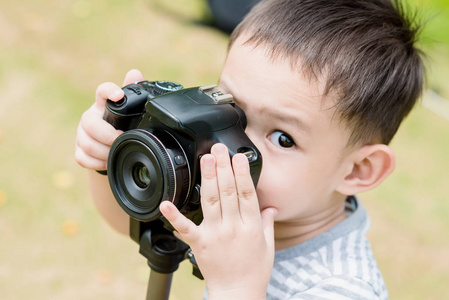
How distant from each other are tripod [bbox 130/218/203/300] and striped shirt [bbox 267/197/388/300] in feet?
0.75

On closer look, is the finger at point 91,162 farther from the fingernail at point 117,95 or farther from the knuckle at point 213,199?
the knuckle at point 213,199

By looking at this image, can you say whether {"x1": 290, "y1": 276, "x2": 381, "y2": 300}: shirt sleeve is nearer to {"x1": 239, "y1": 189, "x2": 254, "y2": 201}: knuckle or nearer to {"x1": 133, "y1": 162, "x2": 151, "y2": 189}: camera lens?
{"x1": 239, "y1": 189, "x2": 254, "y2": 201}: knuckle

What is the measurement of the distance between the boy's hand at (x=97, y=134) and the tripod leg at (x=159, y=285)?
276mm

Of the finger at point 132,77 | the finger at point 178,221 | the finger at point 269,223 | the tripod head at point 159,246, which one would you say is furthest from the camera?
the finger at point 132,77

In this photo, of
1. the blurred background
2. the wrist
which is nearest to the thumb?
the wrist

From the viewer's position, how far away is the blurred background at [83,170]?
2.33m

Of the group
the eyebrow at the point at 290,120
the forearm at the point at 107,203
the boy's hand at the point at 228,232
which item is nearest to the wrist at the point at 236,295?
the boy's hand at the point at 228,232

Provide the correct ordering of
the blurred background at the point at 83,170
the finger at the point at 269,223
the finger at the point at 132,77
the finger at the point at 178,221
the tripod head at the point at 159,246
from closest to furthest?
1. the finger at the point at 178,221
2. the finger at the point at 269,223
3. the tripod head at the point at 159,246
4. the finger at the point at 132,77
5. the blurred background at the point at 83,170

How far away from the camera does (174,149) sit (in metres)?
1.00

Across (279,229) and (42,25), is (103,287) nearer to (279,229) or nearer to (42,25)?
(279,229)

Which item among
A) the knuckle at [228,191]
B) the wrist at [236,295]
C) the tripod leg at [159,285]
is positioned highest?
the knuckle at [228,191]

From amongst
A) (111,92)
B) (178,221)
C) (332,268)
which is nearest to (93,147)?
(111,92)

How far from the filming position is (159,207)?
994 millimetres

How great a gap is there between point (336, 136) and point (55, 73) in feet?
8.05
